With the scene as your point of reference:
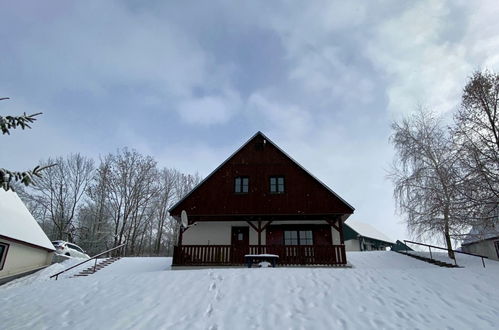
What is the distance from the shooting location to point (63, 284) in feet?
35.1

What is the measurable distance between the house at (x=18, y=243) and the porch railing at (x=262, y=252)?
8.88 meters

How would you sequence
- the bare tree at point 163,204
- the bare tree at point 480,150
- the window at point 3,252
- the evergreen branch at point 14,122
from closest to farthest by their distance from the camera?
the evergreen branch at point 14,122, the bare tree at point 480,150, the window at point 3,252, the bare tree at point 163,204

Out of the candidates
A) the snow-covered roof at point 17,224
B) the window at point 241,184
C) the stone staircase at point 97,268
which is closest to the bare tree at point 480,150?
the window at point 241,184

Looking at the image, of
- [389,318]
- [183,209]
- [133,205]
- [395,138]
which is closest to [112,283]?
[183,209]

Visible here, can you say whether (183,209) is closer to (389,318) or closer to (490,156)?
(389,318)

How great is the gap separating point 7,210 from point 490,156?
24.8 meters

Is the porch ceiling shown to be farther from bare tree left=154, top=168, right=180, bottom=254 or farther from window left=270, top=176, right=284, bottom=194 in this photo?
bare tree left=154, top=168, right=180, bottom=254

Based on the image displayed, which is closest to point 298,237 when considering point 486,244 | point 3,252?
point 486,244

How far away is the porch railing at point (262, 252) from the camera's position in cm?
1315

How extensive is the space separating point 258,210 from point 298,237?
315cm

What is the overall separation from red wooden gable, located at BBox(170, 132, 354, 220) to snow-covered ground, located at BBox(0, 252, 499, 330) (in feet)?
14.9

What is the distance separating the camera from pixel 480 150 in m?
11.5

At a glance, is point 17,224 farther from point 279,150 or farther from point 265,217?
point 279,150

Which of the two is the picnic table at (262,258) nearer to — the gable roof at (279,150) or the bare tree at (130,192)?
the gable roof at (279,150)
